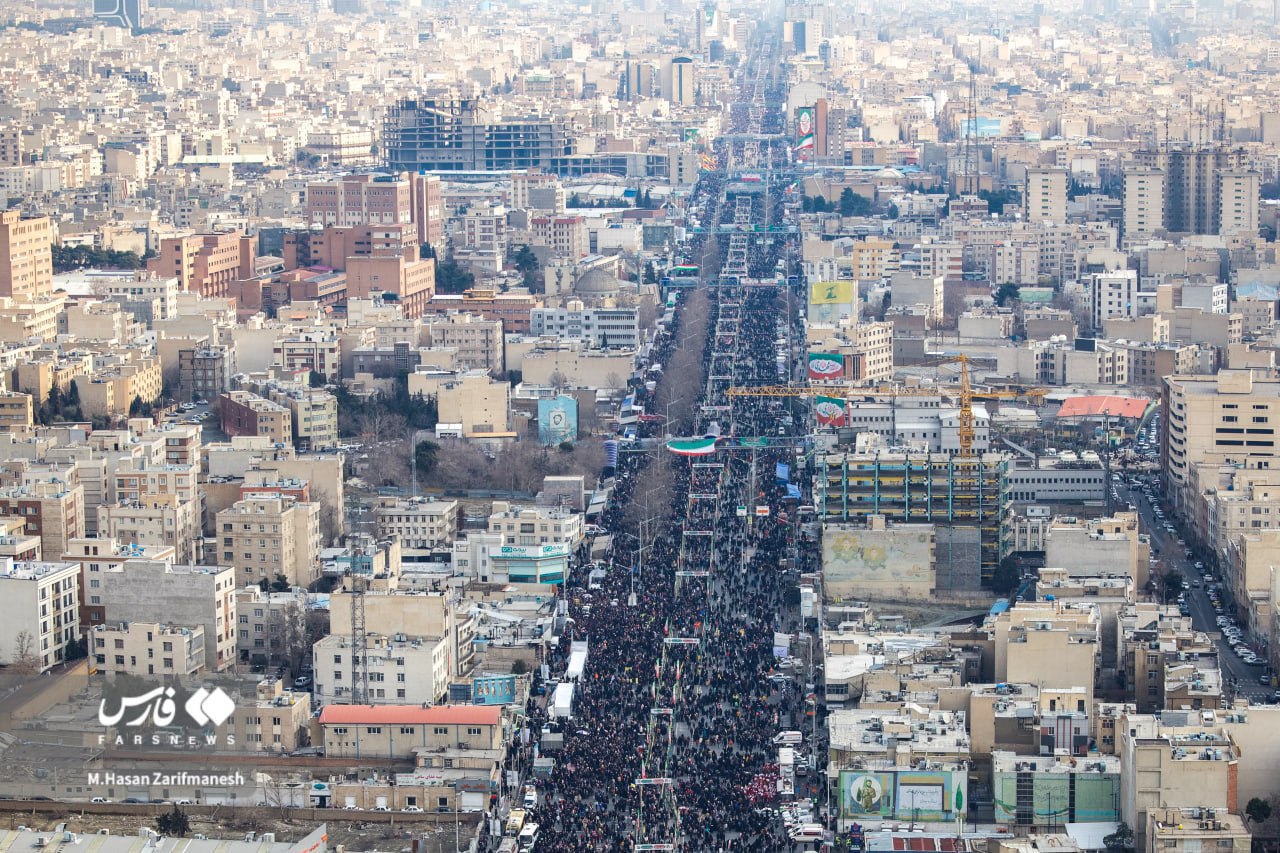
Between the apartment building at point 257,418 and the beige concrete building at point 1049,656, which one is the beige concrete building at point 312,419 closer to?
the apartment building at point 257,418

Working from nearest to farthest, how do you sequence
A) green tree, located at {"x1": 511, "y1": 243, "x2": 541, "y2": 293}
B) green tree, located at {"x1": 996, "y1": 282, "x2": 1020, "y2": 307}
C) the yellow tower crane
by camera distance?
1. the yellow tower crane
2. green tree, located at {"x1": 996, "y1": 282, "x2": 1020, "y2": 307}
3. green tree, located at {"x1": 511, "y1": 243, "x2": 541, "y2": 293}

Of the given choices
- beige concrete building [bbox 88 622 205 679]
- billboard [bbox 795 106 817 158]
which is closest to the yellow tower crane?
beige concrete building [bbox 88 622 205 679]

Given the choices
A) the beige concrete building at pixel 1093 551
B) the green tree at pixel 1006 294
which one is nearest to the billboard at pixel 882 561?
the beige concrete building at pixel 1093 551

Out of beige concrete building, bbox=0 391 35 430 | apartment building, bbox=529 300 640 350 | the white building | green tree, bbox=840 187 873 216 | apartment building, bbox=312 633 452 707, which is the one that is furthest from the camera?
green tree, bbox=840 187 873 216

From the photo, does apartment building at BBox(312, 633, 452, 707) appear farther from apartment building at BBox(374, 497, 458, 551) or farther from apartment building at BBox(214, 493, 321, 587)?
apartment building at BBox(374, 497, 458, 551)

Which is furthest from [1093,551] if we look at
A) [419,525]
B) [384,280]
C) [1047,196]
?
[1047,196]

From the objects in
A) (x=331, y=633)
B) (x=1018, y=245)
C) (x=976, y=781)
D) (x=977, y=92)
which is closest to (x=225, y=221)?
(x=1018, y=245)

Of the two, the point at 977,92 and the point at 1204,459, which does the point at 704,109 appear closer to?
the point at 977,92

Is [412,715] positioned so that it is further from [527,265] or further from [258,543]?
[527,265]
